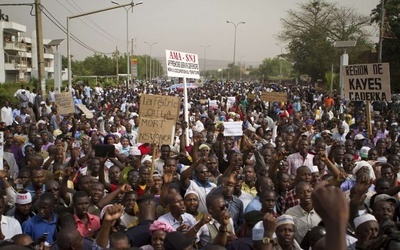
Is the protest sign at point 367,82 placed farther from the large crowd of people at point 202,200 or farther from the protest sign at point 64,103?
the protest sign at point 64,103

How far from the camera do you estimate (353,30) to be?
49031 millimetres

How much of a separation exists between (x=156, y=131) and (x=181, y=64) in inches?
105

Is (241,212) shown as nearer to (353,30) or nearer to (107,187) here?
(107,187)

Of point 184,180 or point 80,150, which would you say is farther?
point 80,150

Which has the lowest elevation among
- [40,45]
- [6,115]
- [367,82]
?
[6,115]

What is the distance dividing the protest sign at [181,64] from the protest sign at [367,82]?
3140 mm

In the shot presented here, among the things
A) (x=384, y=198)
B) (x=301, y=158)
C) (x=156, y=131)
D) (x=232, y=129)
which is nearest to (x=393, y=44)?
(x=232, y=129)

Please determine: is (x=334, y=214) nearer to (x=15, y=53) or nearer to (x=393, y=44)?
(x=393, y=44)

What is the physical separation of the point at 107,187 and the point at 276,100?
1045 centimetres

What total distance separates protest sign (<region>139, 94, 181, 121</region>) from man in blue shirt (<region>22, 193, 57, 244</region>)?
3352 mm

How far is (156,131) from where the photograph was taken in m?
7.55

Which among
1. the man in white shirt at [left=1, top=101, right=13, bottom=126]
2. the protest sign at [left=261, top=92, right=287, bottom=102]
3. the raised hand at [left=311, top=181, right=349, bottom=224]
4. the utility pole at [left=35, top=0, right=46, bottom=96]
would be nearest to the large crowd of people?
the raised hand at [left=311, top=181, right=349, bottom=224]

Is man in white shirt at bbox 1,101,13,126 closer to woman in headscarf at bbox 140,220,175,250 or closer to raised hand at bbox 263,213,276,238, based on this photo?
woman in headscarf at bbox 140,220,175,250

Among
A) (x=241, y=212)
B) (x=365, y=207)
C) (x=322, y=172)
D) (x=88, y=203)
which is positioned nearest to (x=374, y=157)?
(x=322, y=172)
